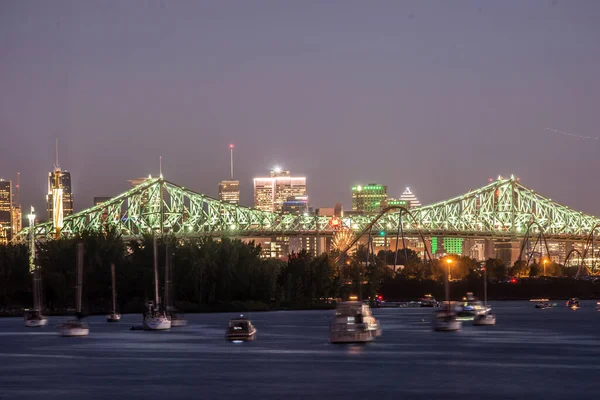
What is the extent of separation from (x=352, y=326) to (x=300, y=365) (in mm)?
19320

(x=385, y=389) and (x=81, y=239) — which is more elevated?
(x=81, y=239)

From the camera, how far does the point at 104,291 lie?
146 metres

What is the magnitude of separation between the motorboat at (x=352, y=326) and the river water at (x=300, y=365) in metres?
1.25

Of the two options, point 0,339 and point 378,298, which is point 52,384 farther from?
point 378,298

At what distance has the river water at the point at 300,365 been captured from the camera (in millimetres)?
58312

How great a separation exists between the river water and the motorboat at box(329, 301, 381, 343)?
1249 mm

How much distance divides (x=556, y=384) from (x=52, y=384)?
23264mm

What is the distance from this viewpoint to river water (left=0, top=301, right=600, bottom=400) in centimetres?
5831

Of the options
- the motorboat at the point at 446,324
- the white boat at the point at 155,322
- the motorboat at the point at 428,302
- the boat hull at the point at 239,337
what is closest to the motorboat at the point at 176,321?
the white boat at the point at 155,322

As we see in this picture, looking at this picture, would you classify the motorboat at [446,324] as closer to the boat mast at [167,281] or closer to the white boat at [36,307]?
the boat mast at [167,281]

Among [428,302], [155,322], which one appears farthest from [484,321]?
[428,302]

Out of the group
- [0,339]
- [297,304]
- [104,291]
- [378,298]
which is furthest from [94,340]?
[378,298]

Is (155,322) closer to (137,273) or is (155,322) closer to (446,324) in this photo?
(446,324)

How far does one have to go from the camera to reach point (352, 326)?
89812 millimetres
